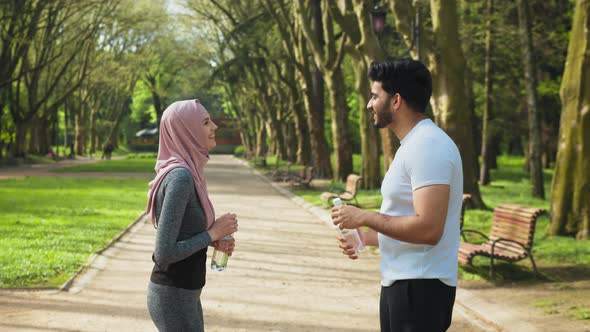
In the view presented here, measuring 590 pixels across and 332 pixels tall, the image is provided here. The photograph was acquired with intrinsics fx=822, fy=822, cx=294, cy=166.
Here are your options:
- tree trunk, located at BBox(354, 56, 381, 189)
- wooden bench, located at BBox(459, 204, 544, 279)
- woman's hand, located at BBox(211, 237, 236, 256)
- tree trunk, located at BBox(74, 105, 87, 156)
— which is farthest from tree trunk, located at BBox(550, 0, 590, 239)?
tree trunk, located at BBox(74, 105, 87, 156)

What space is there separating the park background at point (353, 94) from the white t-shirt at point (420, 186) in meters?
4.60

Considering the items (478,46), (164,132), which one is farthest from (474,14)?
(164,132)

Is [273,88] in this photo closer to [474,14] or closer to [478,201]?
[474,14]

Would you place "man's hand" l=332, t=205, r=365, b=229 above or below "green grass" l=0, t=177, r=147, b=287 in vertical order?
above

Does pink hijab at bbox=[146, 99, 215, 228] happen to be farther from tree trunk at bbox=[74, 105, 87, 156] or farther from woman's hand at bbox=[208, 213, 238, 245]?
tree trunk at bbox=[74, 105, 87, 156]

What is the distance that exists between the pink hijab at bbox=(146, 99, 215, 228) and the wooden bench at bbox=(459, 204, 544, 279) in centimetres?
605

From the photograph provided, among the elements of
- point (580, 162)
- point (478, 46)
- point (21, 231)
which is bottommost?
point (21, 231)

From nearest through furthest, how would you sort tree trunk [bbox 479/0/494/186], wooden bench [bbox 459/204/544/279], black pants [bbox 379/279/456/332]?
black pants [bbox 379/279/456/332] → wooden bench [bbox 459/204/544/279] → tree trunk [bbox 479/0/494/186]

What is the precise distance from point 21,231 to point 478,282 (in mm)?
8145

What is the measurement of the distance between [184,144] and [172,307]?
728 mm

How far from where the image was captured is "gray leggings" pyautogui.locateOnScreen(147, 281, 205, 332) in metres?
3.65

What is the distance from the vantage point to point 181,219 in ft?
11.8

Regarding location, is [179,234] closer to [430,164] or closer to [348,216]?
[348,216]

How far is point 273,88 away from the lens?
49812mm
